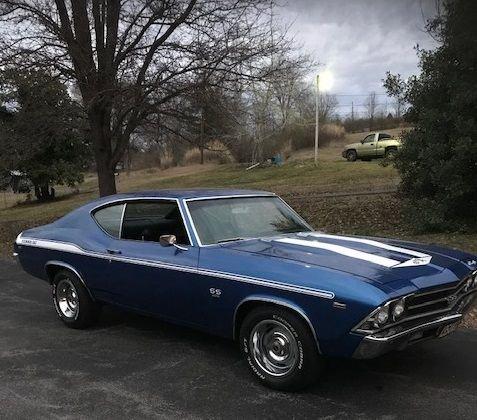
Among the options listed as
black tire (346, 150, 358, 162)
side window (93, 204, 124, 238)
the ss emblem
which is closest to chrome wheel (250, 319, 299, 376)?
the ss emblem

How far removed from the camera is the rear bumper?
3691mm

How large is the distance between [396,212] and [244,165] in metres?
27.0

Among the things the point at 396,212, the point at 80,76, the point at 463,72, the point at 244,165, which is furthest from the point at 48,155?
the point at 463,72

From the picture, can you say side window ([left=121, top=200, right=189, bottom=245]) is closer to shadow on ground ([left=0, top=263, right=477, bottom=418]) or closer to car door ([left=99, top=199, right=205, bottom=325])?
car door ([left=99, top=199, right=205, bottom=325])

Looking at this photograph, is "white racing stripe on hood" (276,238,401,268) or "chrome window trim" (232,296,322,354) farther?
"white racing stripe on hood" (276,238,401,268)

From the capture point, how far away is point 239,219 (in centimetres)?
521

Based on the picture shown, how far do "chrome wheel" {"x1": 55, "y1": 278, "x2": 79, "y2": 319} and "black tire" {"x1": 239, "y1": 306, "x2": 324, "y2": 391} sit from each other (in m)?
2.55

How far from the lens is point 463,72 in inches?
384

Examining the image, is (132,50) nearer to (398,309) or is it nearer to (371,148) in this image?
(398,309)

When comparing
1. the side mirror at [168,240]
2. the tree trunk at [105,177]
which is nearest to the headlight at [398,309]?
the side mirror at [168,240]

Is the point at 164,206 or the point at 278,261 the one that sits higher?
the point at 164,206

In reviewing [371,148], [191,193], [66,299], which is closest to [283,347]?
[191,193]

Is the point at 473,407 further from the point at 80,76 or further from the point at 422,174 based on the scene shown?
the point at 80,76

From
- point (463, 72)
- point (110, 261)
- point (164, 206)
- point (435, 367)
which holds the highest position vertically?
point (463, 72)
